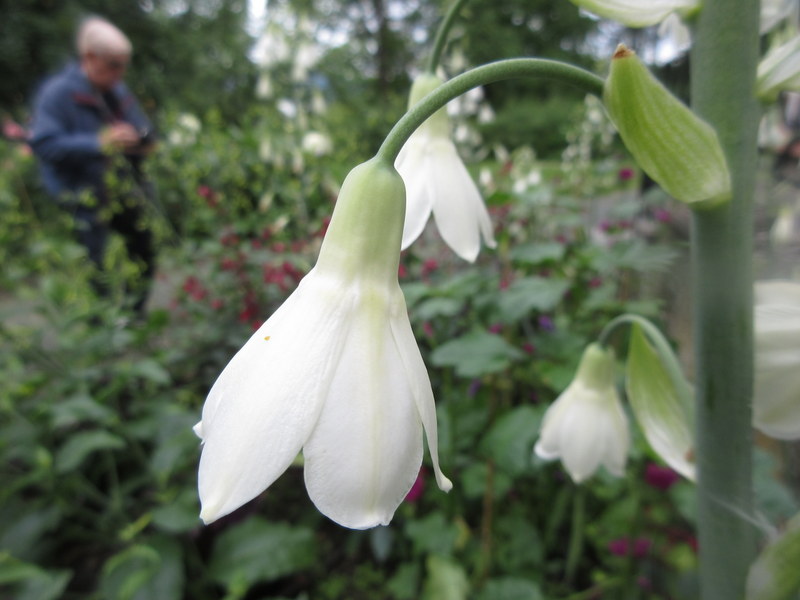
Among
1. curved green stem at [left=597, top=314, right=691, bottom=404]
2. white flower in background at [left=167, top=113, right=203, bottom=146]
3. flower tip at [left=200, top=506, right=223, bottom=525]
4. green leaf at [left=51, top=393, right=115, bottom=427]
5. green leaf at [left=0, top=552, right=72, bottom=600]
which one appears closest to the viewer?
flower tip at [left=200, top=506, right=223, bottom=525]

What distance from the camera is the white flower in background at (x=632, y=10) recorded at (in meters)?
0.34

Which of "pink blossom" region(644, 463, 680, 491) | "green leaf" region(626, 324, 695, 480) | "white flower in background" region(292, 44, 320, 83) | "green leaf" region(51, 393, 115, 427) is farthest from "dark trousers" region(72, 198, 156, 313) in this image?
"green leaf" region(626, 324, 695, 480)

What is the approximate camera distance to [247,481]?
0.87 ft

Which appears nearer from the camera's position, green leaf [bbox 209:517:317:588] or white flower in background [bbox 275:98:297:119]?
green leaf [bbox 209:517:317:588]

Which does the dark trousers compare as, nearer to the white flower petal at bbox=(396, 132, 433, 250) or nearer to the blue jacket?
the blue jacket

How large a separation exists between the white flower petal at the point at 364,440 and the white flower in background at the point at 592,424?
1.22ft

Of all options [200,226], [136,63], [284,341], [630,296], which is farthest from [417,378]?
[136,63]

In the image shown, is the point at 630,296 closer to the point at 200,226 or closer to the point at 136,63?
the point at 200,226

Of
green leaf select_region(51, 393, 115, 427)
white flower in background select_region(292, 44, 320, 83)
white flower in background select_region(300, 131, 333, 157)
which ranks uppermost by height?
white flower in background select_region(292, 44, 320, 83)

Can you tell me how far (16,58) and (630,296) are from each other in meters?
10.2

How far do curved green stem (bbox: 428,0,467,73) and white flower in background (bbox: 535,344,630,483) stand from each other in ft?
1.21

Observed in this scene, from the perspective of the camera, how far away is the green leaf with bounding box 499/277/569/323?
3.03 feet

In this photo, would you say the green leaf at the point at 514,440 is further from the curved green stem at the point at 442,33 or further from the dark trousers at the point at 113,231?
the dark trousers at the point at 113,231

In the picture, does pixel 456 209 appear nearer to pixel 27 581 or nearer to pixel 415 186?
pixel 415 186
